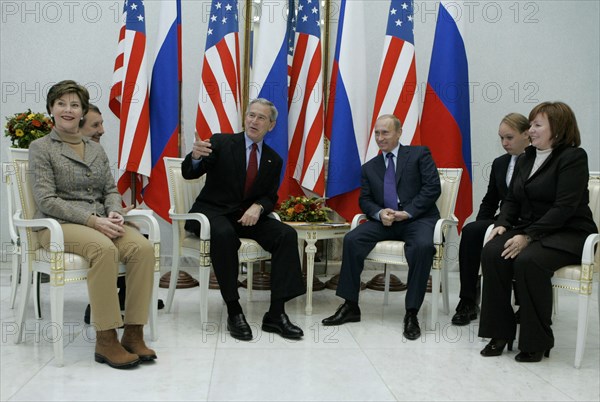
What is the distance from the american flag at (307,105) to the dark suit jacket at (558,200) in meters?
1.83

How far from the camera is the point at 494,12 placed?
5.44m

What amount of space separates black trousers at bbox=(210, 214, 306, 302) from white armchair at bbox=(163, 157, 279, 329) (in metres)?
0.06

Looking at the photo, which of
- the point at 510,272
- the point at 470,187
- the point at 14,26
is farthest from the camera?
the point at 14,26

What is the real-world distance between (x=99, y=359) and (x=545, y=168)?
8.08ft

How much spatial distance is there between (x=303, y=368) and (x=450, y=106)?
2654 mm

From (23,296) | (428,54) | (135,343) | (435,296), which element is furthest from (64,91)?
(428,54)

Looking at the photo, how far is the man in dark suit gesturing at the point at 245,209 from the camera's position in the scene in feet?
10.9

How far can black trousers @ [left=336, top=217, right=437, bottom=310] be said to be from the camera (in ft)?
11.5

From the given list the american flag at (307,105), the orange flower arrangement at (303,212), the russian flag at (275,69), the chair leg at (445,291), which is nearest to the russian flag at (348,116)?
the american flag at (307,105)

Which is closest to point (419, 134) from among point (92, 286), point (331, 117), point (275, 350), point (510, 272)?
point (331, 117)

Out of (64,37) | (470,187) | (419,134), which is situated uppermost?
(64,37)

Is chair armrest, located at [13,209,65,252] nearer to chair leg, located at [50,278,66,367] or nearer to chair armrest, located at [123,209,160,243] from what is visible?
chair leg, located at [50,278,66,367]

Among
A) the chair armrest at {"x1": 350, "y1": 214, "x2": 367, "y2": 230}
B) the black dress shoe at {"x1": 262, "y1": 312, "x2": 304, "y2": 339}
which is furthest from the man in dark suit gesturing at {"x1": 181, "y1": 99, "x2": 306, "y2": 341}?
the chair armrest at {"x1": 350, "y1": 214, "x2": 367, "y2": 230}

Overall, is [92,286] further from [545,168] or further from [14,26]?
[14,26]
